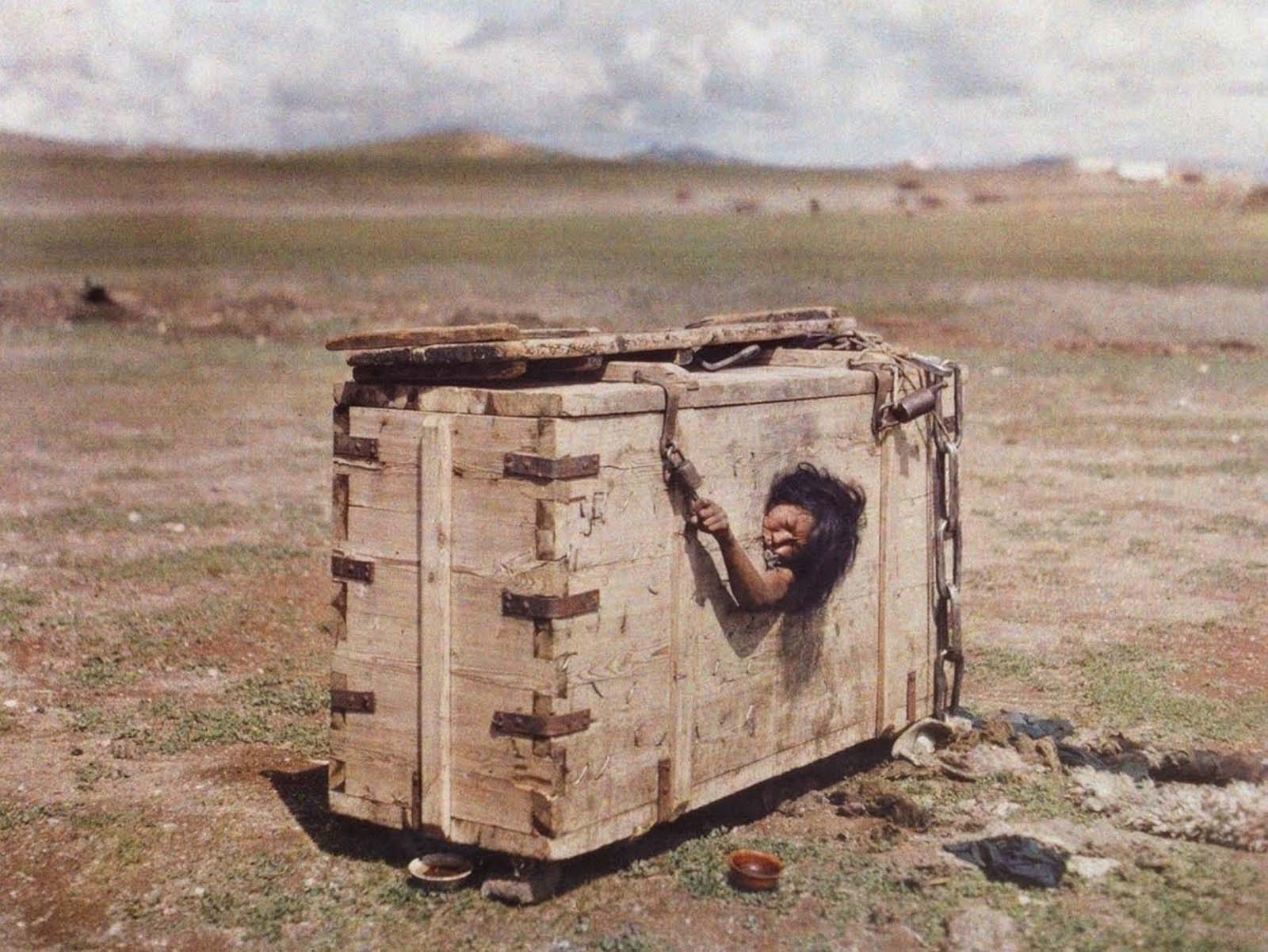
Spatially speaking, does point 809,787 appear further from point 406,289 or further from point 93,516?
point 406,289

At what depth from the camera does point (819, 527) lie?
6316 millimetres

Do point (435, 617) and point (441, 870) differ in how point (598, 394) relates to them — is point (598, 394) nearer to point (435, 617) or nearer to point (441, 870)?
point (435, 617)

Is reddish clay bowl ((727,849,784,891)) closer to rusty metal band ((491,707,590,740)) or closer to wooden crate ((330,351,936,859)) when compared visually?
wooden crate ((330,351,936,859))

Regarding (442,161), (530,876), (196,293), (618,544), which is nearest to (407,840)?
(530,876)

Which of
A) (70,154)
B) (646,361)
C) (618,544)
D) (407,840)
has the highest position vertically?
(70,154)

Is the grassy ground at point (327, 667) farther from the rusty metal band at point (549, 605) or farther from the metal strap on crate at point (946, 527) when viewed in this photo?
the rusty metal band at point (549, 605)

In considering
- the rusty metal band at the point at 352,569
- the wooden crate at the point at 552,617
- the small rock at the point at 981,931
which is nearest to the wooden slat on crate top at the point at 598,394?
the wooden crate at the point at 552,617

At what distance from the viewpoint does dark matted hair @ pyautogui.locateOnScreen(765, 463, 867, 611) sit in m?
6.25

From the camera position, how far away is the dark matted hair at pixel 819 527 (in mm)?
6254

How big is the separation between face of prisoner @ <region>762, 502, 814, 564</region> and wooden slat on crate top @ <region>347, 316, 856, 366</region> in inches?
29.1

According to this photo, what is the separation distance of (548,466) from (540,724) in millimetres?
852

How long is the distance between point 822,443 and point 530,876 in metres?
2.04

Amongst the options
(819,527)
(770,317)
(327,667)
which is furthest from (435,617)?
(327,667)

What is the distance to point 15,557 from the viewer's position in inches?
433
